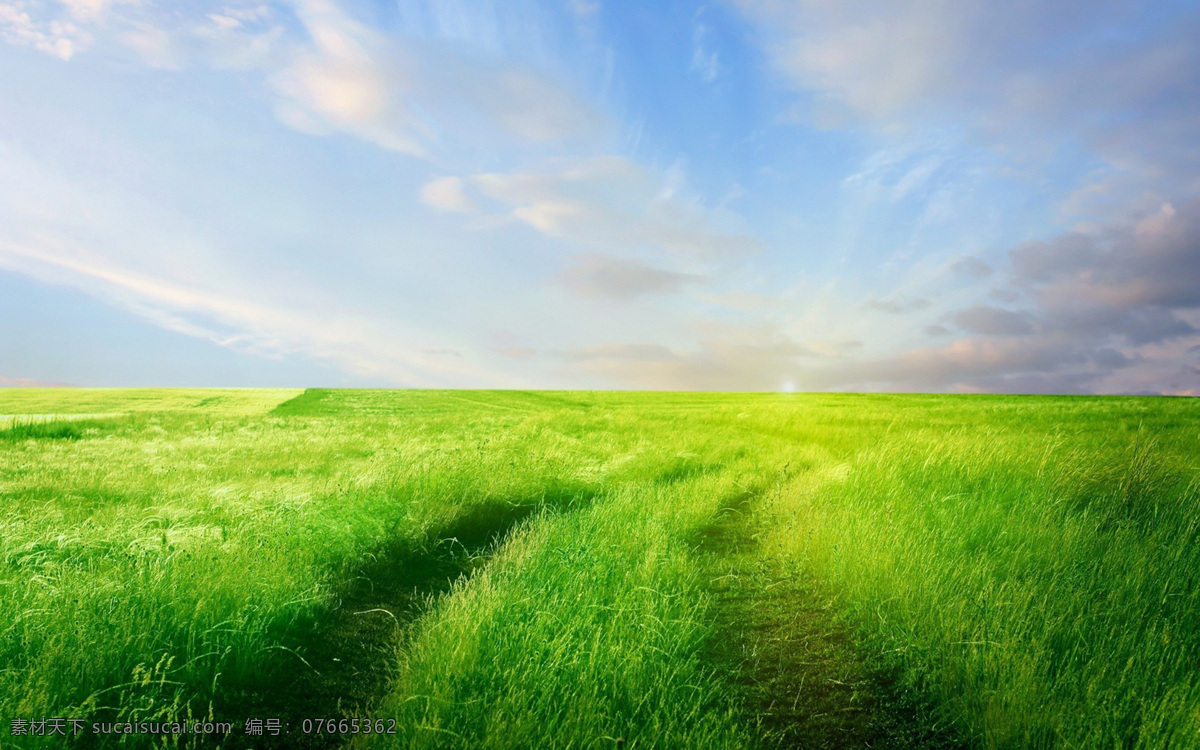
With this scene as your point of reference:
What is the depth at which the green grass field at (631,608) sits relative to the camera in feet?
12.9

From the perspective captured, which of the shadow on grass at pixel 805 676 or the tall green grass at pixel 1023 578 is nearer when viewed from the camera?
the tall green grass at pixel 1023 578

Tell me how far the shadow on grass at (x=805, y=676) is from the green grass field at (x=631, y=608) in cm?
3

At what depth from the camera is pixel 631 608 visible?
5.20 m

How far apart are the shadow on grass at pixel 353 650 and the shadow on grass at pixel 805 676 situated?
282 centimetres

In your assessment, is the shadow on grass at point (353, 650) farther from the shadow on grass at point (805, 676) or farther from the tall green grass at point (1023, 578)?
the tall green grass at point (1023, 578)

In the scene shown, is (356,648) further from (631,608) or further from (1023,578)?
(1023,578)

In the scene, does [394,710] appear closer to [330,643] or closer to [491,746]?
[491,746]

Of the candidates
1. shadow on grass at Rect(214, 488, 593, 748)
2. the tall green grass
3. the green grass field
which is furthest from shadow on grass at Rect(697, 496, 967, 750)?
shadow on grass at Rect(214, 488, 593, 748)

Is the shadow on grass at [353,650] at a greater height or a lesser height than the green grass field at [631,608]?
lesser

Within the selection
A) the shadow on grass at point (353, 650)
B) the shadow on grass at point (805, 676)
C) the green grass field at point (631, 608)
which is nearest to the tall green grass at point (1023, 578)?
the green grass field at point (631, 608)

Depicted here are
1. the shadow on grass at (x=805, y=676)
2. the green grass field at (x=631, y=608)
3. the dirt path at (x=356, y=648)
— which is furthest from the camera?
the dirt path at (x=356, y=648)

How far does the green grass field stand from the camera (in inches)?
154

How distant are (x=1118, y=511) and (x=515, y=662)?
8.71 m

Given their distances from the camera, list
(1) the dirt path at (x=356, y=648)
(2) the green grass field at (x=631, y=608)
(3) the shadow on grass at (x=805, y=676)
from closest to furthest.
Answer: (2) the green grass field at (x=631, y=608) → (3) the shadow on grass at (x=805, y=676) → (1) the dirt path at (x=356, y=648)
